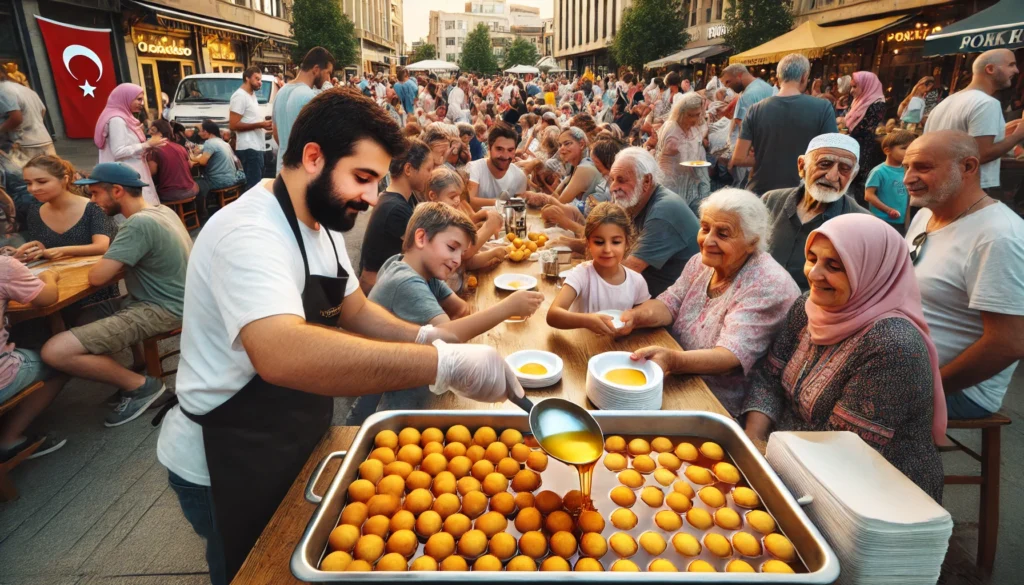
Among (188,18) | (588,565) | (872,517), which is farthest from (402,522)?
(188,18)

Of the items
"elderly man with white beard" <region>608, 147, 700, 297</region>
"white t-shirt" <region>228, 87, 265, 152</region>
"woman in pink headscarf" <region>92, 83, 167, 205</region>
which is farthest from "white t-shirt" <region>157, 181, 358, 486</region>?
"white t-shirt" <region>228, 87, 265, 152</region>

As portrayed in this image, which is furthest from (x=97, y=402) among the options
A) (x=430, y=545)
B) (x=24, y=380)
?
(x=430, y=545)

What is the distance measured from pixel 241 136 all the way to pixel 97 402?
5514mm

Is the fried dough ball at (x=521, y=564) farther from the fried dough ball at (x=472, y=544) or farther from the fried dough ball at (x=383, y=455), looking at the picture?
the fried dough ball at (x=383, y=455)

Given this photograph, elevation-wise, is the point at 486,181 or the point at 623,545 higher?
the point at 486,181

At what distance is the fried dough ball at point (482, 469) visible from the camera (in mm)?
1526

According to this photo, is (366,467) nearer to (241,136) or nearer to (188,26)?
(241,136)

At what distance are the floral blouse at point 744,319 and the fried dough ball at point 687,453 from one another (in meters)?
0.91

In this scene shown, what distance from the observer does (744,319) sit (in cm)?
247

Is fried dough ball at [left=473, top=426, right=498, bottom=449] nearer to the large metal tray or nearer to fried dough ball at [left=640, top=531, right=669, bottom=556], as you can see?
the large metal tray

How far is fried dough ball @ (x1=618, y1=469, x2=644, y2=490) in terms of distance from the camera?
5.04 feet

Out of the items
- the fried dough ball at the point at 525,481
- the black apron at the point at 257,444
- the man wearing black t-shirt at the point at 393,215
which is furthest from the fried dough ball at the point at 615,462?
the man wearing black t-shirt at the point at 393,215

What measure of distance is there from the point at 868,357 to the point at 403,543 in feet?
5.77

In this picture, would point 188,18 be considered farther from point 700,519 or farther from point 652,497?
point 700,519
